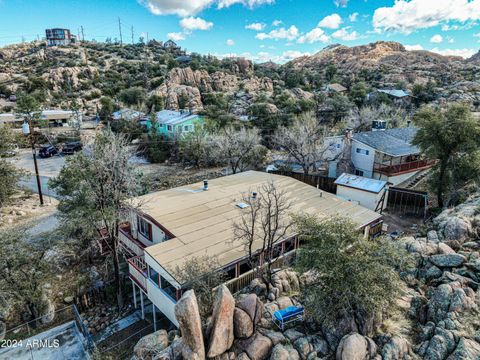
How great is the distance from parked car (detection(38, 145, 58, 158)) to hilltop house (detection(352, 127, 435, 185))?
120ft

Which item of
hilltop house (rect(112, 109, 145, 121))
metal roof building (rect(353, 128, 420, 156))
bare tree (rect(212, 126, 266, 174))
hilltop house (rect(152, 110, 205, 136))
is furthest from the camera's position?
hilltop house (rect(112, 109, 145, 121))

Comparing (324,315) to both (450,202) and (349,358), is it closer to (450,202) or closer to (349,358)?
(349,358)

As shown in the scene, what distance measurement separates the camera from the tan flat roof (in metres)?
13.2

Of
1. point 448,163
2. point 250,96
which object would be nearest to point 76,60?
point 250,96

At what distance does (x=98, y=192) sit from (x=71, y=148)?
30043 millimetres

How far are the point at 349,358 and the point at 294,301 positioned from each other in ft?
11.1

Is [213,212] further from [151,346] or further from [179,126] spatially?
[179,126]

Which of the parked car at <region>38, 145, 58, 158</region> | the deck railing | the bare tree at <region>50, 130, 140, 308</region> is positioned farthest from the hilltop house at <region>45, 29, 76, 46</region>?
the deck railing

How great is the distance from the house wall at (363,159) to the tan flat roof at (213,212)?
1081 cm

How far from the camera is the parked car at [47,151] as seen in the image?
38.2 meters

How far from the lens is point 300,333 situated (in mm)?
9688

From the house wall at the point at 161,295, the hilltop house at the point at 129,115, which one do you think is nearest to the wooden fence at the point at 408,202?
the house wall at the point at 161,295

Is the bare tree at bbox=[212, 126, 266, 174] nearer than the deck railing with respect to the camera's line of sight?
No

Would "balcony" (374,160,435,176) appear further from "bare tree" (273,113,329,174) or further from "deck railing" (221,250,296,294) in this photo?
"deck railing" (221,250,296,294)
